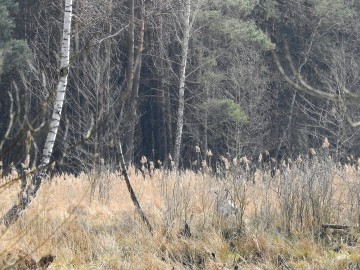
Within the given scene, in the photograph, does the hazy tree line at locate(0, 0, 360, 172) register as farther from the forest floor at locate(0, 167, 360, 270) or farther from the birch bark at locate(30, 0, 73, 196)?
the forest floor at locate(0, 167, 360, 270)

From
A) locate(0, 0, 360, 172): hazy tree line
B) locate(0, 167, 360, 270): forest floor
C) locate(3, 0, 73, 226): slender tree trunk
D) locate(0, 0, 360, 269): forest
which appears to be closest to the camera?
locate(0, 0, 360, 269): forest

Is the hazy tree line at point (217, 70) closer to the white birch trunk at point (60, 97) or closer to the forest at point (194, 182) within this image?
the forest at point (194, 182)

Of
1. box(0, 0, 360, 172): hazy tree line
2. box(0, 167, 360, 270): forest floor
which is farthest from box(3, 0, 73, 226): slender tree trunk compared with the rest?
box(0, 0, 360, 172): hazy tree line

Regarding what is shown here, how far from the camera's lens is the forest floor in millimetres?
7773

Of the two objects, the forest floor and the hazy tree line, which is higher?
the hazy tree line

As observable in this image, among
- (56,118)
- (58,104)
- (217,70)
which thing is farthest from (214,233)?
(217,70)

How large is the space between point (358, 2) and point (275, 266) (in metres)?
22.5

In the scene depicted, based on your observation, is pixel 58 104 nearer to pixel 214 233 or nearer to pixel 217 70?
pixel 214 233

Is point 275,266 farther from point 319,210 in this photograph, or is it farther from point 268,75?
point 268,75

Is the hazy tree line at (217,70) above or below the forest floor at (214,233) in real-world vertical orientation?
above

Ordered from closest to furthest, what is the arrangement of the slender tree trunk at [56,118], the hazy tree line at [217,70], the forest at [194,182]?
the forest at [194,182] → the slender tree trunk at [56,118] → the hazy tree line at [217,70]

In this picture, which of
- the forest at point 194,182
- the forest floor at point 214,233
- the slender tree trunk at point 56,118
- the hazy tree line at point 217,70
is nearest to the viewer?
the forest at point 194,182

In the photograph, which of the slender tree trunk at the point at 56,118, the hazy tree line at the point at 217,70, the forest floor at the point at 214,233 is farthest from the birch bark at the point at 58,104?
the hazy tree line at the point at 217,70

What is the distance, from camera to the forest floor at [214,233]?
25.5 feet
